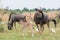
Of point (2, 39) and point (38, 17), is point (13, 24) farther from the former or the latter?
point (2, 39)

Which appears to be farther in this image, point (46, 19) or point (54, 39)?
point (46, 19)

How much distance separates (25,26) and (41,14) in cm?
Result: 132

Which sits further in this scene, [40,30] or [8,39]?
[40,30]

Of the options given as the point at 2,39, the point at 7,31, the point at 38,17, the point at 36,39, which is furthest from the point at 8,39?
the point at 7,31

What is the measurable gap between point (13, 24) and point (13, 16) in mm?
1379

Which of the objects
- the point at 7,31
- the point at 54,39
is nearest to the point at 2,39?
the point at 54,39

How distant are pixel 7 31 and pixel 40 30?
11.0 ft

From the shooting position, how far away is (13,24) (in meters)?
25.3

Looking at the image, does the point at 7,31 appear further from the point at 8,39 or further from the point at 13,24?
the point at 8,39

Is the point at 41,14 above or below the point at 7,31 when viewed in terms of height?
above

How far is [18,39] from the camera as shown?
19.1 m

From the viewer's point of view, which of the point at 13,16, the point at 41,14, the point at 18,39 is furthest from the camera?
the point at 13,16

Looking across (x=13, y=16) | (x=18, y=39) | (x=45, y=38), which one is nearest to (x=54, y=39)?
(x=45, y=38)

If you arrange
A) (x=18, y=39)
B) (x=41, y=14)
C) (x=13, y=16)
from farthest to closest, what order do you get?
(x=13, y=16) → (x=41, y=14) → (x=18, y=39)
